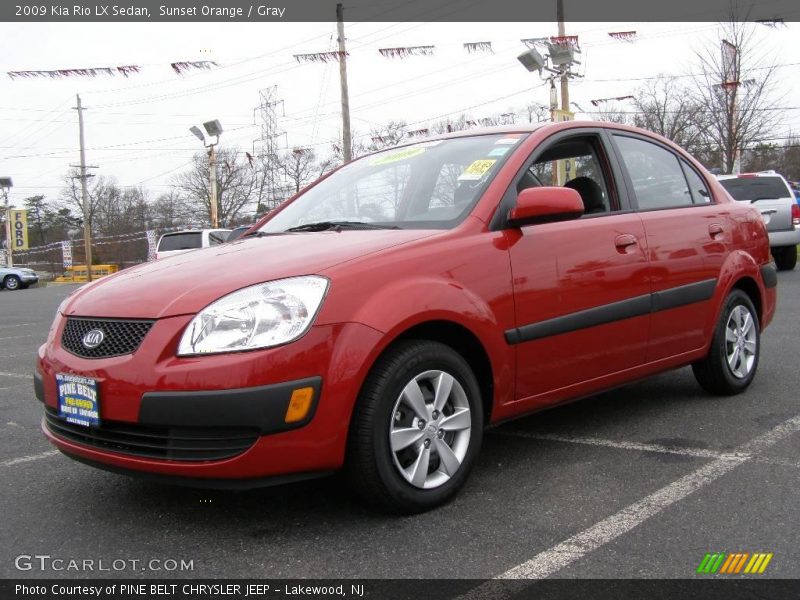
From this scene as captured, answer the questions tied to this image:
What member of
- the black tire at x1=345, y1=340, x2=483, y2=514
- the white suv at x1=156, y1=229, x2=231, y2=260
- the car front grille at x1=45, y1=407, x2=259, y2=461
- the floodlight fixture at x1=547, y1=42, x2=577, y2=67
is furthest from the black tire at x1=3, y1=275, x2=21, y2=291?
the black tire at x1=345, y1=340, x2=483, y2=514

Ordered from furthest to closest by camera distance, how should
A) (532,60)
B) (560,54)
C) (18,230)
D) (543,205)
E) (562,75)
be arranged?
(18,230) → (562,75) → (532,60) → (560,54) → (543,205)

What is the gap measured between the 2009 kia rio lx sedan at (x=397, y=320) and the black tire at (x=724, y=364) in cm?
14

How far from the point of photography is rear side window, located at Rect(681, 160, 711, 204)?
4586 millimetres

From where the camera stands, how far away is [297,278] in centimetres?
275

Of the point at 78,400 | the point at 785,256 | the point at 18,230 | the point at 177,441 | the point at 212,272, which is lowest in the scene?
the point at 177,441

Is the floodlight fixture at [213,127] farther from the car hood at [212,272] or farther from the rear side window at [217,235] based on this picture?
the car hood at [212,272]

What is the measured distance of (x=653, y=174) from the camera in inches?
171

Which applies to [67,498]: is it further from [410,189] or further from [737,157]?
[737,157]

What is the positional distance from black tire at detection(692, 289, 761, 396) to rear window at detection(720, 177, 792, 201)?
1006 centimetres

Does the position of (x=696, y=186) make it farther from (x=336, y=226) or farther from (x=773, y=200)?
(x=773, y=200)

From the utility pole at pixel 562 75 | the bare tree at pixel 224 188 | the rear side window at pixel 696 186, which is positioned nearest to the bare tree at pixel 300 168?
the bare tree at pixel 224 188

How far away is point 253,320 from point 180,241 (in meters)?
14.1

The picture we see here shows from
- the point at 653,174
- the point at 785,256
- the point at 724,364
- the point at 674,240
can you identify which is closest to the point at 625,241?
the point at 674,240

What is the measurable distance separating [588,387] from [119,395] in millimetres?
2172
